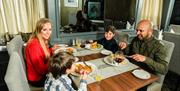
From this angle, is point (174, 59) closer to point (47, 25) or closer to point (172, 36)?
point (172, 36)

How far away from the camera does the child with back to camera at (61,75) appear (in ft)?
3.51

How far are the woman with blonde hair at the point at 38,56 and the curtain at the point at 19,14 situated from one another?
69cm

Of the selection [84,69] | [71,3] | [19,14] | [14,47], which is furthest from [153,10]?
[14,47]

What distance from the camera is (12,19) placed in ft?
6.80

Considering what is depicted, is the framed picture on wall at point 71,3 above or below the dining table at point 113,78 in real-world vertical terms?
above

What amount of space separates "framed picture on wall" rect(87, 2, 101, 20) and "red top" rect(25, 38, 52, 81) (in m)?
1.58

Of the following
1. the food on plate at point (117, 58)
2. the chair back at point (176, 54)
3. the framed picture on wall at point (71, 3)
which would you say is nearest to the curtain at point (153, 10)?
the chair back at point (176, 54)

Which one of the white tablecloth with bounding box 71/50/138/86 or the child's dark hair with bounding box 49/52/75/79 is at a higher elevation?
the child's dark hair with bounding box 49/52/75/79

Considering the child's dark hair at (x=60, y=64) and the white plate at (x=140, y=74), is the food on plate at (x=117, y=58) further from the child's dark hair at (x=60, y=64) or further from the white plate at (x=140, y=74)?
the child's dark hair at (x=60, y=64)

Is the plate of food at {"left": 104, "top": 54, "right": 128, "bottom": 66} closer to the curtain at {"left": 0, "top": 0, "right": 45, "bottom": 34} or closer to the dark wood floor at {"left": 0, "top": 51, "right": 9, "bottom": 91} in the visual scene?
the curtain at {"left": 0, "top": 0, "right": 45, "bottom": 34}

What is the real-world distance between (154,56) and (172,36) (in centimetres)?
111

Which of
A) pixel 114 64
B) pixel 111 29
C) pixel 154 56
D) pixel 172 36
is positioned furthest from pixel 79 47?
pixel 172 36

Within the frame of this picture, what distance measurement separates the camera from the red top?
1.45m

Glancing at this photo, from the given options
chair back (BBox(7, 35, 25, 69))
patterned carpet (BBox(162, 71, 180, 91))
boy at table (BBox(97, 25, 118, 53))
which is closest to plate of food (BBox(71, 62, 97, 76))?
chair back (BBox(7, 35, 25, 69))
